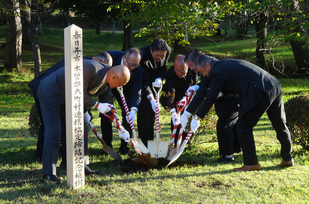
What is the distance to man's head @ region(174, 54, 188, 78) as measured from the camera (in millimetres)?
6219

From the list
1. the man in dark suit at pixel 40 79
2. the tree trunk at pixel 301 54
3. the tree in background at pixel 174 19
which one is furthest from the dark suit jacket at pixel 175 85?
the tree trunk at pixel 301 54

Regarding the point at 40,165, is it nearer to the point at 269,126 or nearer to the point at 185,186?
the point at 185,186

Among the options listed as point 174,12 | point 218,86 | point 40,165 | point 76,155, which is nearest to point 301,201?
point 218,86

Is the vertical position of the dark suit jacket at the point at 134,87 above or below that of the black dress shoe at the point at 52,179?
above

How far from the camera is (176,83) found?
658 centimetres

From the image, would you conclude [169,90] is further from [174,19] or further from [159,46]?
[174,19]

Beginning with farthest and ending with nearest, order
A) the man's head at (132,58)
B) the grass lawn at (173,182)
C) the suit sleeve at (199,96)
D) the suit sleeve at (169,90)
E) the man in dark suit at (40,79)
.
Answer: the suit sleeve at (169,90)
the man's head at (132,58)
the suit sleeve at (199,96)
the man in dark suit at (40,79)
the grass lawn at (173,182)

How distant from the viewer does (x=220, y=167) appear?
5633 millimetres

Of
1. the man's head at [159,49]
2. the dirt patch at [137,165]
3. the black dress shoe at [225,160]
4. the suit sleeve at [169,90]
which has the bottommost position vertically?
the black dress shoe at [225,160]

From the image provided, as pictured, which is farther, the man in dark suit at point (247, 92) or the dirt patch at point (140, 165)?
the dirt patch at point (140, 165)

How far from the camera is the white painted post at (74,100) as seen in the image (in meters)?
4.21

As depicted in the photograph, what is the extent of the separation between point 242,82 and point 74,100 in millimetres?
2349

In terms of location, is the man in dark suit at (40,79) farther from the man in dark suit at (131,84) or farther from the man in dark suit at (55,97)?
the man in dark suit at (55,97)

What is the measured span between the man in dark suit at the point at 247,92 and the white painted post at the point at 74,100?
1.81 metres
